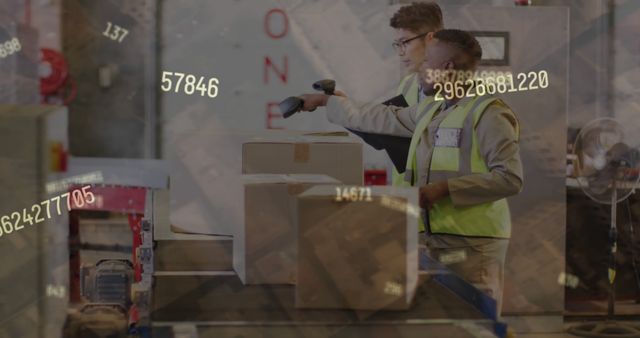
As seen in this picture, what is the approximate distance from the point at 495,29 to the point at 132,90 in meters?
1.44

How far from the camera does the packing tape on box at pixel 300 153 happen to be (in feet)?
6.65

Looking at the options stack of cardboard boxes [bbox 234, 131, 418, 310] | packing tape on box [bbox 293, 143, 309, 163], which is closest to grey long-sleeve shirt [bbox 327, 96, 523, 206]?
packing tape on box [bbox 293, 143, 309, 163]

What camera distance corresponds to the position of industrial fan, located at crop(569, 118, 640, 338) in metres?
3.73

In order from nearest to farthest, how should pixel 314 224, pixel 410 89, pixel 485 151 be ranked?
pixel 314 224 → pixel 485 151 → pixel 410 89

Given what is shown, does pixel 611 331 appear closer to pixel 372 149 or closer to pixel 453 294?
pixel 372 149

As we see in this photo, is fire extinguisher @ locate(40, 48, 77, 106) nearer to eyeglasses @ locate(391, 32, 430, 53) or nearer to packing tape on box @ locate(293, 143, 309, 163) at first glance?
eyeglasses @ locate(391, 32, 430, 53)
